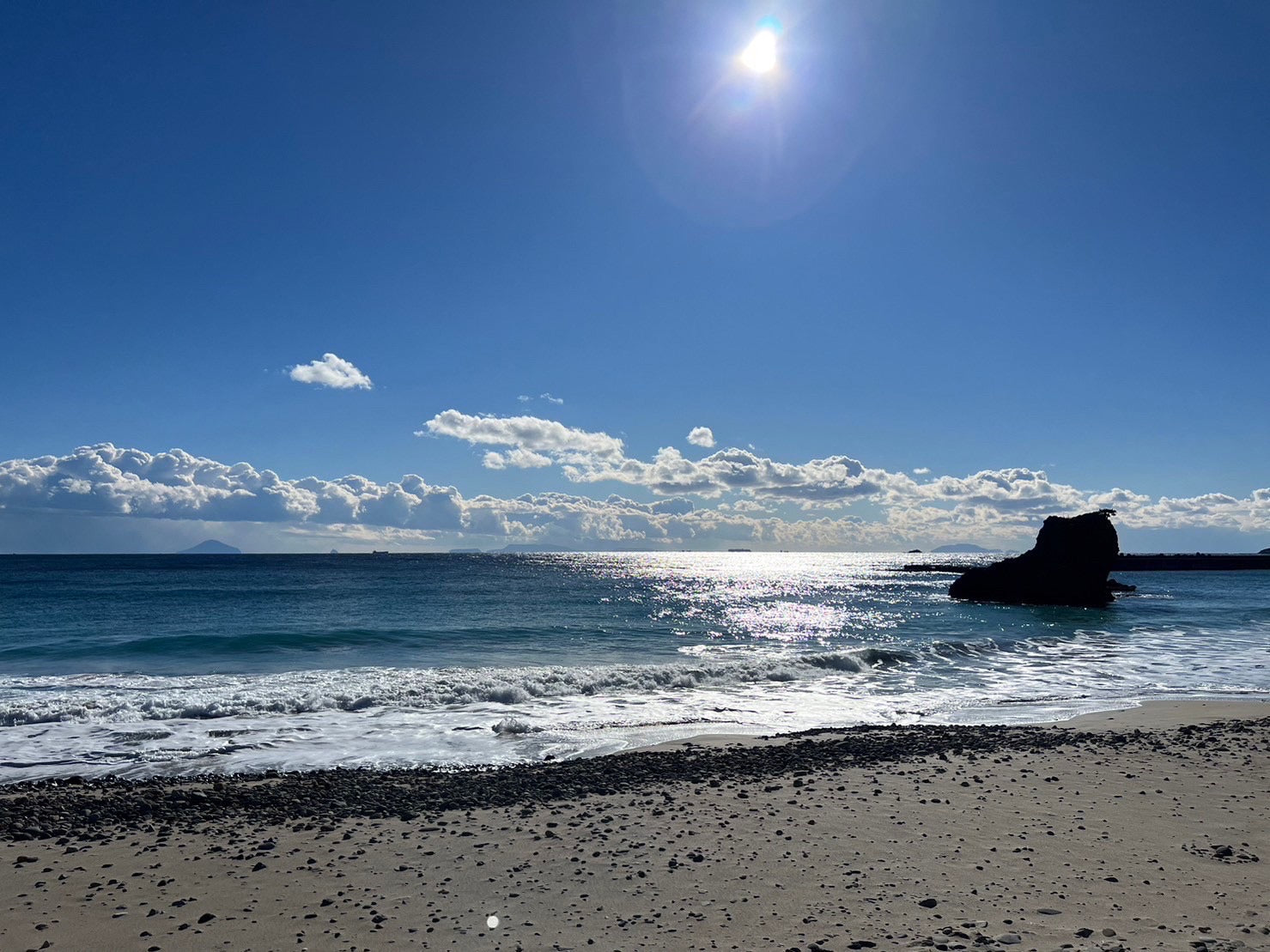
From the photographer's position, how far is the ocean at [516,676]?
1560 cm

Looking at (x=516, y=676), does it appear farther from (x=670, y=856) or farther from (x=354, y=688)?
(x=670, y=856)

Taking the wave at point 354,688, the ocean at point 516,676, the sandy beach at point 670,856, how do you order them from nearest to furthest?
1. the sandy beach at point 670,856
2. the ocean at point 516,676
3. the wave at point 354,688

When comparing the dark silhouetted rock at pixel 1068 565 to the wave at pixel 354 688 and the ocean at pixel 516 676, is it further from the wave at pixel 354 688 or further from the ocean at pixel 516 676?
the wave at pixel 354 688

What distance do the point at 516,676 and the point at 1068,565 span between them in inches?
1987

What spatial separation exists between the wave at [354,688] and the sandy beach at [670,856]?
6.91m

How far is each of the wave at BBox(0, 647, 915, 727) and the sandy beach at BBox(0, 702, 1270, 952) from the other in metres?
6.91

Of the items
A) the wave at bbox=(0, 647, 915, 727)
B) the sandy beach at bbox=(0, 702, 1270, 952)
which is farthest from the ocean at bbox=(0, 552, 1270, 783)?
the sandy beach at bbox=(0, 702, 1270, 952)

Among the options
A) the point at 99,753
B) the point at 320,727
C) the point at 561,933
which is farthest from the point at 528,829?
the point at 99,753

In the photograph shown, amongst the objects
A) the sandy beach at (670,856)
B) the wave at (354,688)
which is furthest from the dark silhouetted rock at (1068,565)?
the sandy beach at (670,856)

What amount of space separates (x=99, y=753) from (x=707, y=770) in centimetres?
1219

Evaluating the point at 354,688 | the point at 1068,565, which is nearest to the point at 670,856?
the point at 354,688

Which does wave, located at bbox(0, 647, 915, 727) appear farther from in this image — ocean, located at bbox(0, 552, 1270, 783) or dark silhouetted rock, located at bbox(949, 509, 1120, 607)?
dark silhouetted rock, located at bbox(949, 509, 1120, 607)

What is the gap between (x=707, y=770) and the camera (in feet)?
41.3

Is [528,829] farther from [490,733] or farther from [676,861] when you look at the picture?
[490,733]
